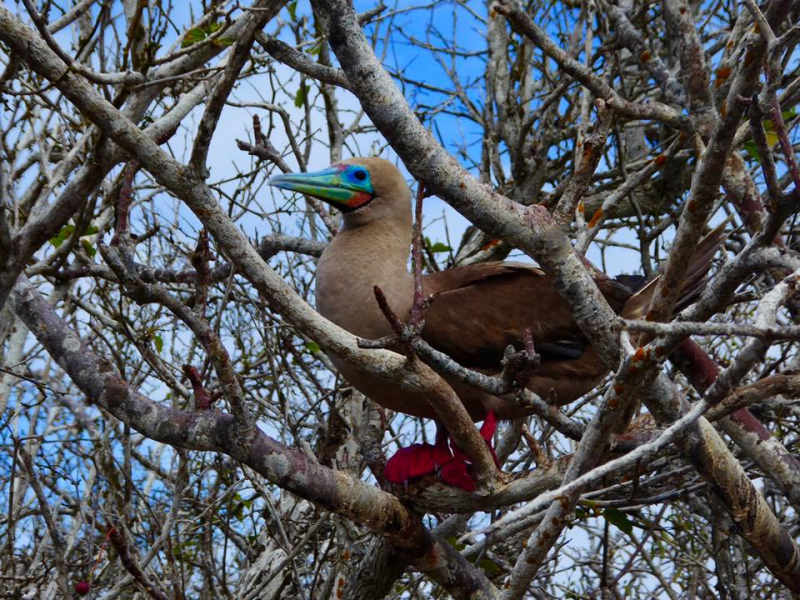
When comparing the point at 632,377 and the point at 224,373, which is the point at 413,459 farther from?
the point at 632,377

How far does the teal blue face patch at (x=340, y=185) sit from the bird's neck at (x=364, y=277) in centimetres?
14

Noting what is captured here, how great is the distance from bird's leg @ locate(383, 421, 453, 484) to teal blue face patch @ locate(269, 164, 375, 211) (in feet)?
4.13

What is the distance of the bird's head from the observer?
4035 mm

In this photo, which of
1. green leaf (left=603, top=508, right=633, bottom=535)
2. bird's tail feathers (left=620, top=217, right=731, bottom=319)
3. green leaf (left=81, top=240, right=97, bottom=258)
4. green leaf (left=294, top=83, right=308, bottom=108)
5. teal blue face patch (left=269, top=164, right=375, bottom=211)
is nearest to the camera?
green leaf (left=603, top=508, right=633, bottom=535)

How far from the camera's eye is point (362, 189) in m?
4.09

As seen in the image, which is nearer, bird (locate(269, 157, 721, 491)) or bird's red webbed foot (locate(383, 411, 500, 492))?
bird's red webbed foot (locate(383, 411, 500, 492))

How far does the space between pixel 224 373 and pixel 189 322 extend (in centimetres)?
17

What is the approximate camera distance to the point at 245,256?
239cm

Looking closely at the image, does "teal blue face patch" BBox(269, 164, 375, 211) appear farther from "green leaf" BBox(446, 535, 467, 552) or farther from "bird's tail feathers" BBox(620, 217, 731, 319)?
"green leaf" BBox(446, 535, 467, 552)

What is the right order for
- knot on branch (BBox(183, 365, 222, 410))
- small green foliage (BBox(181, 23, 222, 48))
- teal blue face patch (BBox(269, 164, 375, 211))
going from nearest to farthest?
knot on branch (BBox(183, 365, 222, 410))
small green foliage (BBox(181, 23, 222, 48))
teal blue face patch (BBox(269, 164, 375, 211))

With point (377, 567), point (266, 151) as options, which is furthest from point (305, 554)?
point (266, 151)

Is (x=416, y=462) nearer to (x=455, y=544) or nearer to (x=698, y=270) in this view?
(x=455, y=544)

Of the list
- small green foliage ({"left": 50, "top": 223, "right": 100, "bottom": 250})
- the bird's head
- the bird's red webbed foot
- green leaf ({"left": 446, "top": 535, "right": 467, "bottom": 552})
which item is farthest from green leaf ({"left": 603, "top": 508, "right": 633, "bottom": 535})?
small green foliage ({"left": 50, "top": 223, "right": 100, "bottom": 250})

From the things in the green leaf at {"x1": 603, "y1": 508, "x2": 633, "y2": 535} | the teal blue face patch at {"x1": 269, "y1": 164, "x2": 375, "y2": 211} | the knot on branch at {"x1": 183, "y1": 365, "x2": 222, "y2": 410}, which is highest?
the teal blue face patch at {"x1": 269, "y1": 164, "x2": 375, "y2": 211}
